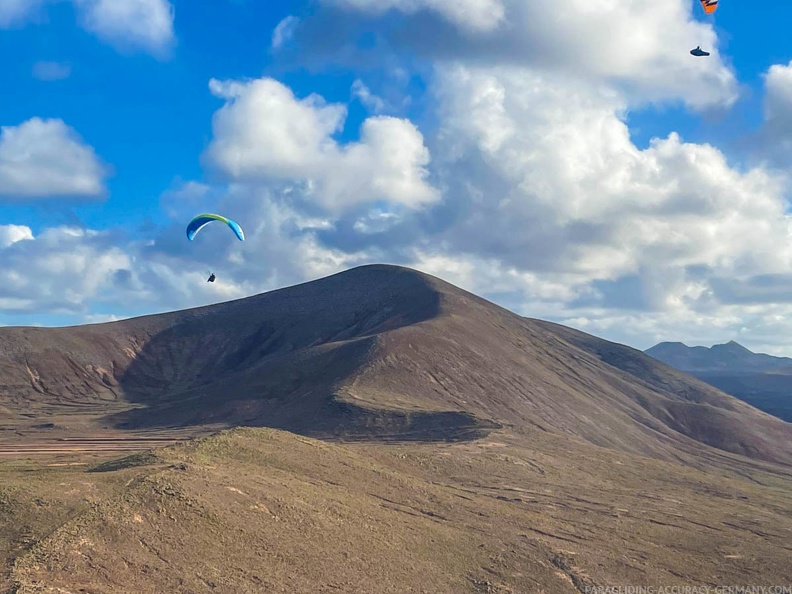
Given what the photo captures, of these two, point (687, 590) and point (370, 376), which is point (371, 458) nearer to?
point (687, 590)

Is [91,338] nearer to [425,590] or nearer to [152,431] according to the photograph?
[152,431]

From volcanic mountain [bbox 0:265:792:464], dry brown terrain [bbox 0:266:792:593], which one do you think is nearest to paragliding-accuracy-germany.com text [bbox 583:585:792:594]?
dry brown terrain [bbox 0:266:792:593]

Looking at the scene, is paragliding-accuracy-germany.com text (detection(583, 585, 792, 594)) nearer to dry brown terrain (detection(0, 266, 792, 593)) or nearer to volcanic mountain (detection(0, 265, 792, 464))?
dry brown terrain (detection(0, 266, 792, 593))

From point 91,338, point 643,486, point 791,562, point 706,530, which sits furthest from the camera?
point 91,338

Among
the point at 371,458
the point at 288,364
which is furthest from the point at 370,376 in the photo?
the point at 371,458

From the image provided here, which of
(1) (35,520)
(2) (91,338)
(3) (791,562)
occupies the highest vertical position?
(2) (91,338)

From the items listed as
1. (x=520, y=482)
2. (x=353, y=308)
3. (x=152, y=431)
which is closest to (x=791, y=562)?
(x=520, y=482)

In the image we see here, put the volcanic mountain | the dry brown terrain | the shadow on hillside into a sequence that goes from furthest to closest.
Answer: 1. the volcanic mountain
2. the shadow on hillside
3. the dry brown terrain
